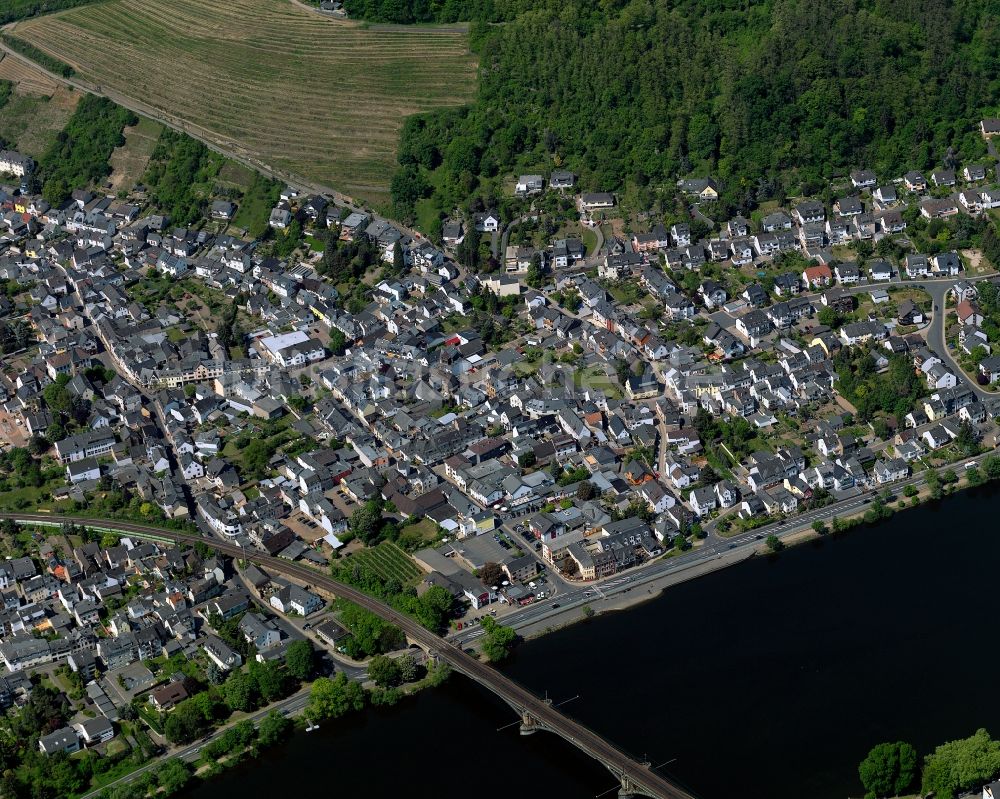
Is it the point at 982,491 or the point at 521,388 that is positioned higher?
the point at 521,388

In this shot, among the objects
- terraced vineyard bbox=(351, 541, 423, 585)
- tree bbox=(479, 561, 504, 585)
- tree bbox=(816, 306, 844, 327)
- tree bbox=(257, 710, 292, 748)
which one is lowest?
tree bbox=(257, 710, 292, 748)

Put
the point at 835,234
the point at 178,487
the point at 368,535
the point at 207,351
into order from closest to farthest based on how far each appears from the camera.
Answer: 1. the point at 368,535
2. the point at 178,487
3. the point at 207,351
4. the point at 835,234

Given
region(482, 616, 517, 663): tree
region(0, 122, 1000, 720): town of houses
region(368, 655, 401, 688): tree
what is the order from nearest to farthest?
region(368, 655, 401, 688): tree, region(482, 616, 517, 663): tree, region(0, 122, 1000, 720): town of houses

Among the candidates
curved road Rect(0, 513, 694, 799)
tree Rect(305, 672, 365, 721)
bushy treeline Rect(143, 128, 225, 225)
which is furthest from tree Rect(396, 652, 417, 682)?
bushy treeline Rect(143, 128, 225, 225)

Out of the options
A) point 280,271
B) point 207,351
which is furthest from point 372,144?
point 207,351

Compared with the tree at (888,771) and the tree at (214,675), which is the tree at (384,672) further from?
the tree at (888,771)

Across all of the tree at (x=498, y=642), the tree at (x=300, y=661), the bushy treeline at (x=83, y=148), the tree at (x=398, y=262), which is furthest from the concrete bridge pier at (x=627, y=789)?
the bushy treeline at (x=83, y=148)

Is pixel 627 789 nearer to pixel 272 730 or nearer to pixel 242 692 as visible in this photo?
pixel 272 730

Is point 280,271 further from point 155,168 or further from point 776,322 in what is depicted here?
point 776,322

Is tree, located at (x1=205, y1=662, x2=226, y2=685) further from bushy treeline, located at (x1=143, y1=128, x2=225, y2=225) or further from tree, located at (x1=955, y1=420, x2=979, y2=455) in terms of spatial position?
bushy treeline, located at (x1=143, y1=128, x2=225, y2=225)
